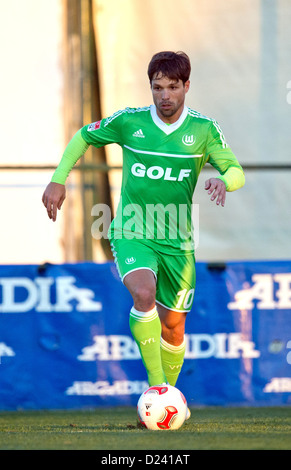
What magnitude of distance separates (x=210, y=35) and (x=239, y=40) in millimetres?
275

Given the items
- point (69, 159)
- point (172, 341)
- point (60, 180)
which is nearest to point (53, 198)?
point (60, 180)

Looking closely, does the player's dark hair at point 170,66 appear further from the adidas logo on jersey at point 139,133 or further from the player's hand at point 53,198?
the player's hand at point 53,198

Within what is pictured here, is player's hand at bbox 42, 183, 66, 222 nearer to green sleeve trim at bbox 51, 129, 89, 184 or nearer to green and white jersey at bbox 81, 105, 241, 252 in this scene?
green sleeve trim at bbox 51, 129, 89, 184

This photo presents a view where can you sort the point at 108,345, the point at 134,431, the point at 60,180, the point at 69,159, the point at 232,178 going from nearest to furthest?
the point at 134,431 < the point at 232,178 < the point at 60,180 < the point at 69,159 < the point at 108,345

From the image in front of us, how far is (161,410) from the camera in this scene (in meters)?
4.38

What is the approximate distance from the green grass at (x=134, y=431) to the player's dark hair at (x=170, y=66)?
1.88 meters

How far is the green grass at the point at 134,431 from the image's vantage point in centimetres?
367

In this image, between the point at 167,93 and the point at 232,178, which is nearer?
the point at 232,178

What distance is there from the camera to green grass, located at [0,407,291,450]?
367 cm

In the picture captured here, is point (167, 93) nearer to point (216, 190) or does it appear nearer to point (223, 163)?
point (223, 163)

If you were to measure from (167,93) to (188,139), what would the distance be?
302mm

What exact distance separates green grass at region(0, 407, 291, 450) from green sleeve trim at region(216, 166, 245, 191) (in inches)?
49.7
